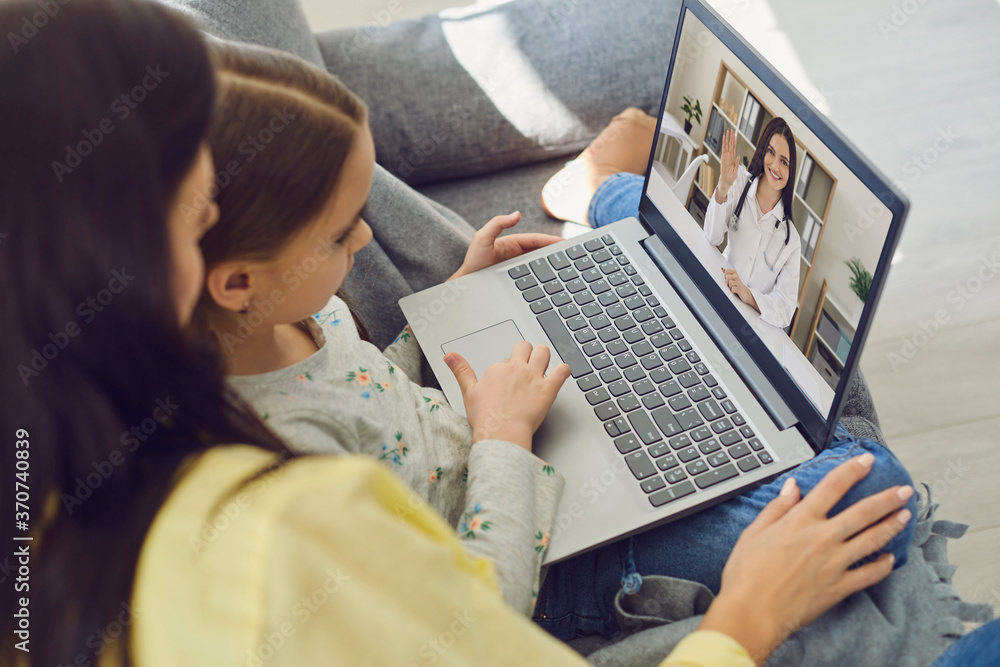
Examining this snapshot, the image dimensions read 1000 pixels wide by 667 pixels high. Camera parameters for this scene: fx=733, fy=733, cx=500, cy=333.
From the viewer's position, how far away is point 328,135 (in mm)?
608

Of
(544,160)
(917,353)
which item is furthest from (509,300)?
(917,353)

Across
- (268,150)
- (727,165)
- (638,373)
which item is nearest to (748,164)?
(727,165)

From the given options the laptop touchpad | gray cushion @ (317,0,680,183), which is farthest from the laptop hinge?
gray cushion @ (317,0,680,183)

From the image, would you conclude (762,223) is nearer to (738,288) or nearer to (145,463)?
(738,288)

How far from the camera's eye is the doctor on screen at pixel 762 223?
71 centimetres

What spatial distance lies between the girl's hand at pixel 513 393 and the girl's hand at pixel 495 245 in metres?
0.18

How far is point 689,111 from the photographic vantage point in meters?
0.86

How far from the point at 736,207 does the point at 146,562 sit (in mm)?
645

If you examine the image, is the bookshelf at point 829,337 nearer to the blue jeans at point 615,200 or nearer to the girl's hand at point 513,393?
the girl's hand at point 513,393

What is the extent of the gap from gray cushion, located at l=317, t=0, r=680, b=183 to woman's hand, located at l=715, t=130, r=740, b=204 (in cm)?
57

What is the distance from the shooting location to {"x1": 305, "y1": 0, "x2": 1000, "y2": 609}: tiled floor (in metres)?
1.29

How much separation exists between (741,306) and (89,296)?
0.65 meters

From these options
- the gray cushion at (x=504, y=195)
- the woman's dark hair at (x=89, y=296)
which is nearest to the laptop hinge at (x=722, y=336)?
the gray cushion at (x=504, y=195)

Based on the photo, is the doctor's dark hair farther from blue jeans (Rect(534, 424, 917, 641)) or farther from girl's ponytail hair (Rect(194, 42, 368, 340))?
girl's ponytail hair (Rect(194, 42, 368, 340))
